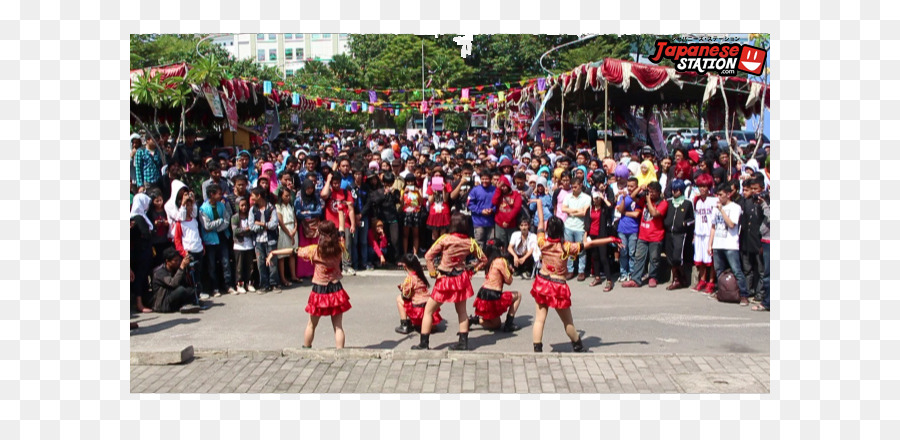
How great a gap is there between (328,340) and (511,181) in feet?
16.4

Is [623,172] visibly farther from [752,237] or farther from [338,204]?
[338,204]

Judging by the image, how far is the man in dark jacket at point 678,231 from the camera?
10.0m

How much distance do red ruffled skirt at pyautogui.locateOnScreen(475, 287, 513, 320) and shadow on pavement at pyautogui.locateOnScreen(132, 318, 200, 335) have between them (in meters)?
3.14

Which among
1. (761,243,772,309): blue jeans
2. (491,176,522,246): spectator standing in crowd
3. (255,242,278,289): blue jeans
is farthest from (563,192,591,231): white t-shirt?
(255,242,278,289): blue jeans

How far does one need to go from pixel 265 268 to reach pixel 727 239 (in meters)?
5.75

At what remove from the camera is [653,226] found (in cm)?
1027

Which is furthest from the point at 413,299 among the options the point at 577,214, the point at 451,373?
the point at 577,214

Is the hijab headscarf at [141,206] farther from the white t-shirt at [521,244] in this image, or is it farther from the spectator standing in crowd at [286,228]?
the white t-shirt at [521,244]

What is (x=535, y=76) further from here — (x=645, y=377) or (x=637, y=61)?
(x=645, y=377)

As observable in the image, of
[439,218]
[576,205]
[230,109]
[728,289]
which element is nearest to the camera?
[728,289]

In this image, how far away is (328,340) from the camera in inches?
301

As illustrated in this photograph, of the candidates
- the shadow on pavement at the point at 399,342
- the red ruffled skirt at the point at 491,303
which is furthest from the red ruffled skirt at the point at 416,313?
the red ruffled skirt at the point at 491,303

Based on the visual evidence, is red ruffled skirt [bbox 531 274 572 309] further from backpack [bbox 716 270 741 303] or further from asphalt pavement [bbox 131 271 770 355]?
backpack [bbox 716 270 741 303]

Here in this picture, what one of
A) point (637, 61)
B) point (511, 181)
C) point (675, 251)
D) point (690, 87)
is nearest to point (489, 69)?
point (637, 61)
